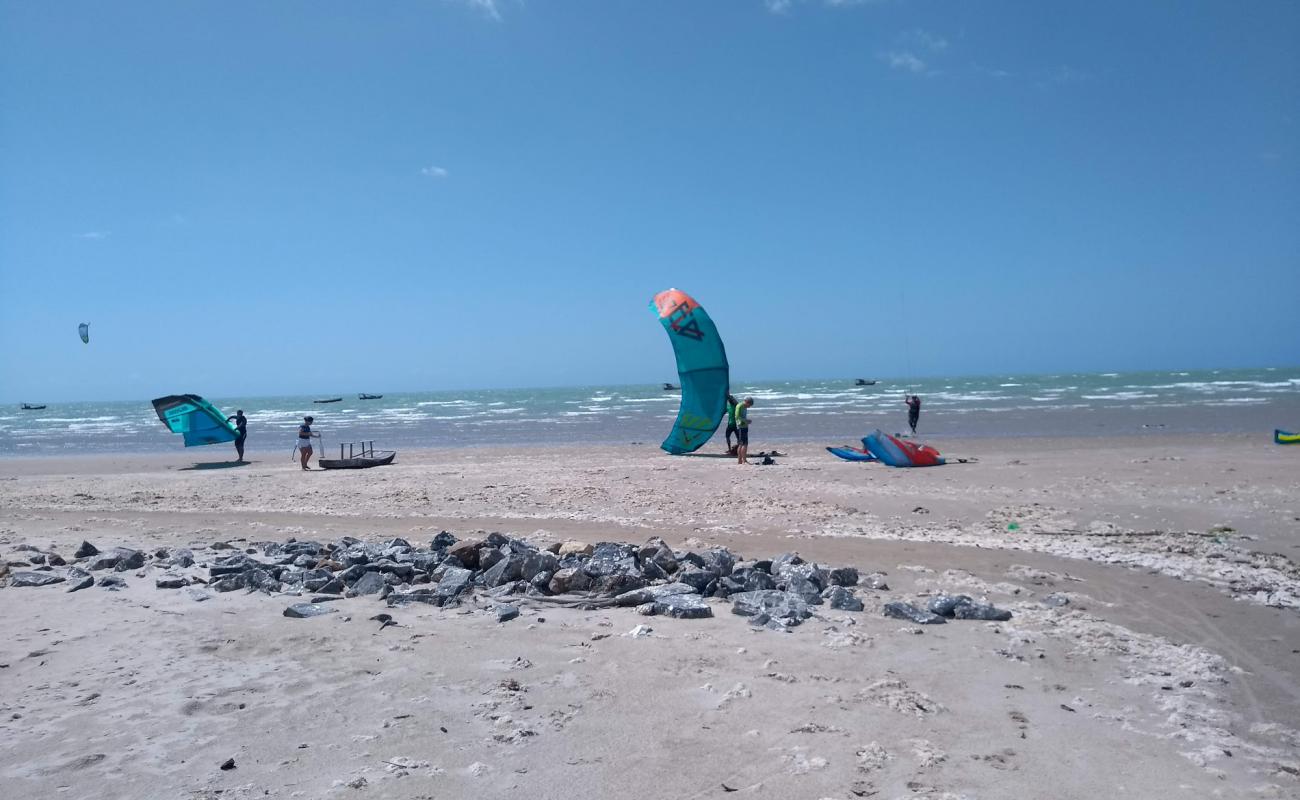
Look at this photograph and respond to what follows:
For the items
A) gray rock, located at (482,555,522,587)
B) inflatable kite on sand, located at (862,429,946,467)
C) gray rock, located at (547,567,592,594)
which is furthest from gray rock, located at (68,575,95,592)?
inflatable kite on sand, located at (862,429,946,467)

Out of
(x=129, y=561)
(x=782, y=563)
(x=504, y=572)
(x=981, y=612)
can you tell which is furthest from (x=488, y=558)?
(x=981, y=612)

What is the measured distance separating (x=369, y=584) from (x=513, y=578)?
3.70 ft

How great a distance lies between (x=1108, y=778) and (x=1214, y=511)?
745cm

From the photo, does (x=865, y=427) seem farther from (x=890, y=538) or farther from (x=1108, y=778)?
(x=1108, y=778)

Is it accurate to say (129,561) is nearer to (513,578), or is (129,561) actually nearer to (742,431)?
(513,578)

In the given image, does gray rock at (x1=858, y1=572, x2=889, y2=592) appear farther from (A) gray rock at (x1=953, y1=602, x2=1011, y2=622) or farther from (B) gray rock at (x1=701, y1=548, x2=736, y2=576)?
(B) gray rock at (x1=701, y1=548, x2=736, y2=576)

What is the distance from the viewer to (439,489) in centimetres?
1313

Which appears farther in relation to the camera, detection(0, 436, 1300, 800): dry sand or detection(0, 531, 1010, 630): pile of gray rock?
detection(0, 531, 1010, 630): pile of gray rock

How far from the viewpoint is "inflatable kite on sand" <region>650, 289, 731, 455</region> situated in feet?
51.0

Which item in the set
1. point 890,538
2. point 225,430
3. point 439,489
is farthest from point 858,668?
point 225,430

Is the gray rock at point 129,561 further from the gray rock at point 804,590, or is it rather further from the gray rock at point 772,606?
the gray rock at point 804,590

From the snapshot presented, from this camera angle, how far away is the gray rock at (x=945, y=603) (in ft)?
18.7

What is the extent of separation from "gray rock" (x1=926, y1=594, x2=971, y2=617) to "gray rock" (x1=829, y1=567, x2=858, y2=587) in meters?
0.78

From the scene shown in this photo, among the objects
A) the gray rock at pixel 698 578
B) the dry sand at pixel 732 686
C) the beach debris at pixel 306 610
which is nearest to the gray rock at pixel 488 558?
the dry sand at pixel 732 686
